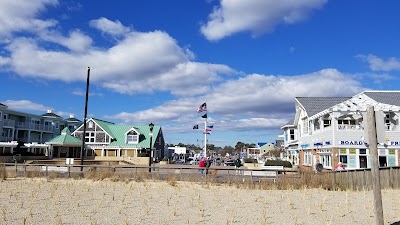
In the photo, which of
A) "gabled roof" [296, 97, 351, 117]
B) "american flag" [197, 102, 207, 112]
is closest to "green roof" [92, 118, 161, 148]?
"american flag" [197, 102, 207, 112]

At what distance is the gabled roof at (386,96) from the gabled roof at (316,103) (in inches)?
116

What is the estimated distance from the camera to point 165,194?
52.5 ft

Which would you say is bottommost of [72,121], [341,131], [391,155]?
[391,155]

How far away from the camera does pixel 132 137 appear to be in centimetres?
6200

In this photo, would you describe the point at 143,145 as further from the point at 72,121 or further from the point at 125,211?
the point at 125,211

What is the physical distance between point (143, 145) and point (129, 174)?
39805 mm

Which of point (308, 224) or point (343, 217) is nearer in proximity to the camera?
point (308, 224)

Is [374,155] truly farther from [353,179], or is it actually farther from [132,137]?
[132,137]

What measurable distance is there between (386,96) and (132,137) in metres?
39.4

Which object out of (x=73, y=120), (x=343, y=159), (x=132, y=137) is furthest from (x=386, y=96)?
(x=73, y=120)

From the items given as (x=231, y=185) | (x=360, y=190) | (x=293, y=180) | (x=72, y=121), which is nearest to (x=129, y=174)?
(x=231, y=185)

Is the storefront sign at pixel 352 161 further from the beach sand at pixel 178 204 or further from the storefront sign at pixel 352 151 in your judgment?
the beach sand at pixel 178 204

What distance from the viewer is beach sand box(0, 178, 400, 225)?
10.6 meters

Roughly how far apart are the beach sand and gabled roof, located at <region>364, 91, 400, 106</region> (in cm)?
2047
